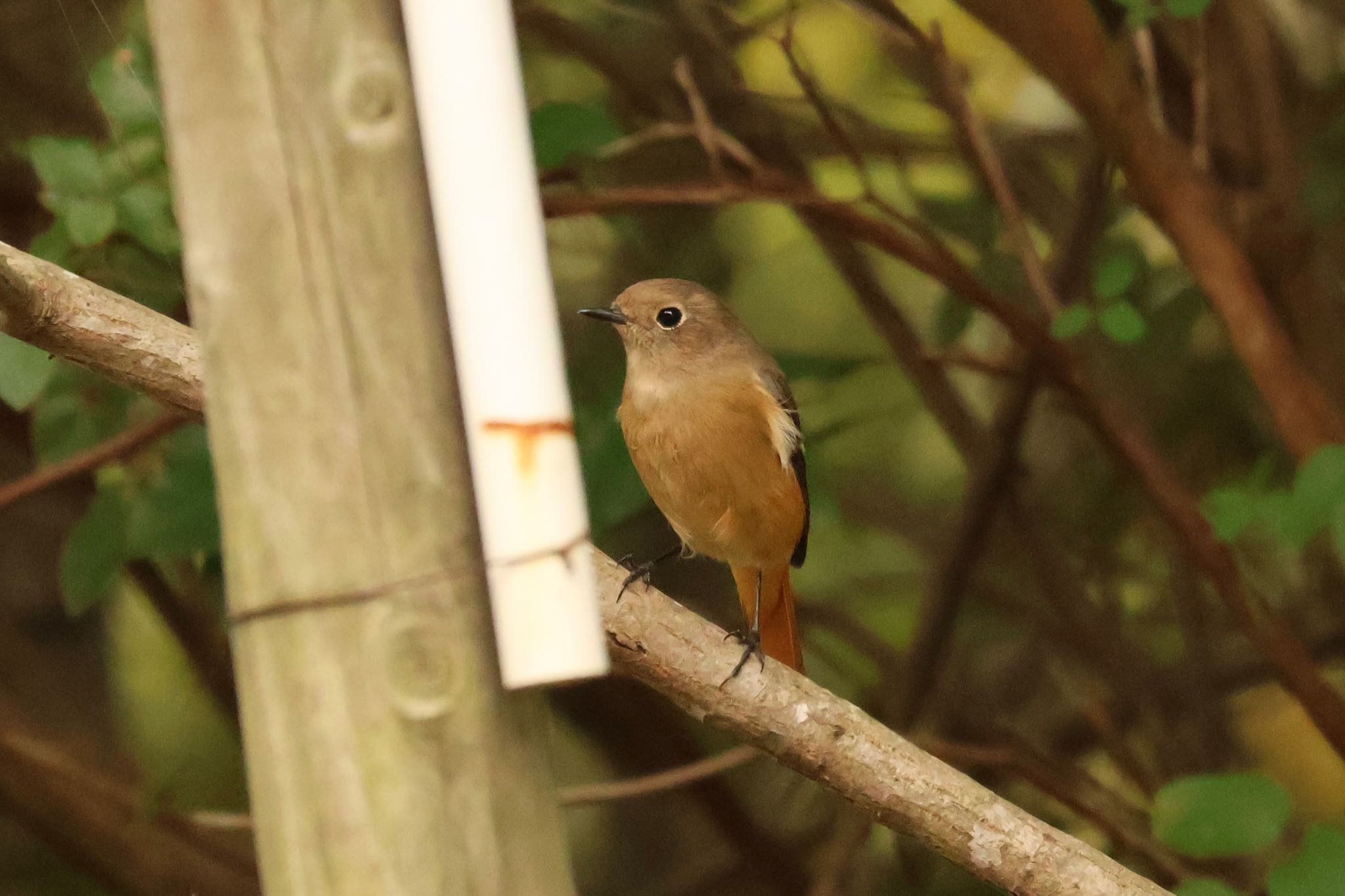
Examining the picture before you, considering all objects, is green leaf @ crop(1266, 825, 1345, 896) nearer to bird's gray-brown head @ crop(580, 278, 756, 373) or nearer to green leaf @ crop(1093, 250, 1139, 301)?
green leaf @ crop(1093, 250, 1139, 301)

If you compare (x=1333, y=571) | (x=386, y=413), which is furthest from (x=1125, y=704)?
(x=386, y=413)

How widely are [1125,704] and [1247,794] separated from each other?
209 centimetres

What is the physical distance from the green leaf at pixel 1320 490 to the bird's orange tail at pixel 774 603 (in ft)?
4.78

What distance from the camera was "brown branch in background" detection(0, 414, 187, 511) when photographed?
308cm

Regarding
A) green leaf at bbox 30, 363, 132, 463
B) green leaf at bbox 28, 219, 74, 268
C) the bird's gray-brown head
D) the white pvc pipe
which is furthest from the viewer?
the bird's gray-brown head

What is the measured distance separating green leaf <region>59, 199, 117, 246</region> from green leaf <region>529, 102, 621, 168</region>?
2.66 feet

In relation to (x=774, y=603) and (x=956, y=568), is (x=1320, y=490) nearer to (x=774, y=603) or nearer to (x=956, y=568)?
(x=774, y=603)

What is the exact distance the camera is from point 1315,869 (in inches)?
99.4

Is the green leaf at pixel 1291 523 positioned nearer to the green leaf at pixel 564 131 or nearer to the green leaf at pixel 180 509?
the green leaf at pixel 564 131

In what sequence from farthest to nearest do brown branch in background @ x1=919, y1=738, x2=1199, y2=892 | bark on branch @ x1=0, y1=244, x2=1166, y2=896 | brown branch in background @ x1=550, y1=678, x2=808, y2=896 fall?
brown branch in background @ x1=550, y1=678, x2=808, y2=896, brown branch in background @ x1=919, y1=738, x2=1199, y2=892, bark on branch @ x1=0, y1=244, x2=1166, y2=896

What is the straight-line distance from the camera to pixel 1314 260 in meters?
3.96

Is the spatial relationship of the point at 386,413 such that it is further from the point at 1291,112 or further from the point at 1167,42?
the point at 1291,112

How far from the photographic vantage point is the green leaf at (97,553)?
335 cm

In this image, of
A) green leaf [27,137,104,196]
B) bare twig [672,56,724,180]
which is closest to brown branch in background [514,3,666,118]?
bare twig [672,56,724,180]
